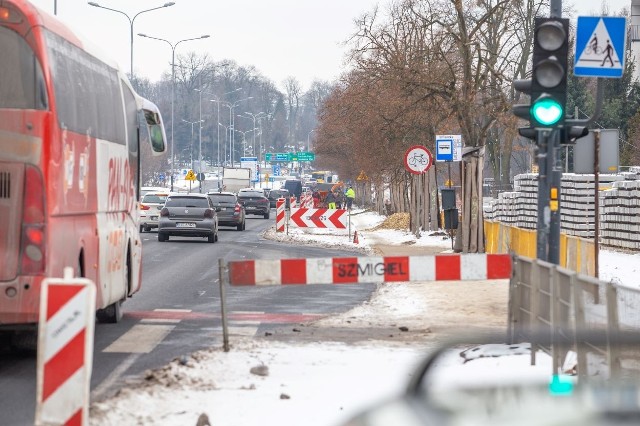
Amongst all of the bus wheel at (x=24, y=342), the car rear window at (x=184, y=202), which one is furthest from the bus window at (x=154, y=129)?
the car rear window at (x=184, y=202)

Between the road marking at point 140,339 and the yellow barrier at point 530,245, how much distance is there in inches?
154

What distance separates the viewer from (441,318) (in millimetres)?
16953

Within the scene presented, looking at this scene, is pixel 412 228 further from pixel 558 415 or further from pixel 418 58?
pixel 558 415

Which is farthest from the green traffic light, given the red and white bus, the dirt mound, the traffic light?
the dirt mound

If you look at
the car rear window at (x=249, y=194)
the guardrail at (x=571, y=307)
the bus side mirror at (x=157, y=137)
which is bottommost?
the guardrail at (x=571, y=307)

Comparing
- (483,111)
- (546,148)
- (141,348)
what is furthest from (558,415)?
(483,111)

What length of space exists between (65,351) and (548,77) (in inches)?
315

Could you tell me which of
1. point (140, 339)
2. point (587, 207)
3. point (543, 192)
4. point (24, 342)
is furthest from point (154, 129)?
point (587, 207)

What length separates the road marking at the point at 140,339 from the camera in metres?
13.4

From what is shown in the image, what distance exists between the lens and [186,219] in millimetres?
40562

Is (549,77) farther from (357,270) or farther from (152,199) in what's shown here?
(152,199)

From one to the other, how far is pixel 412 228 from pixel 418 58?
52.7 ft

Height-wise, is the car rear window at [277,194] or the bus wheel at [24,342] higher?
the car rear window at [277,194]

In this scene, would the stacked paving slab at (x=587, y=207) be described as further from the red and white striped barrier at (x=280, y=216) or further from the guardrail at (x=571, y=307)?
the guardrail at (x=571, y=307)
